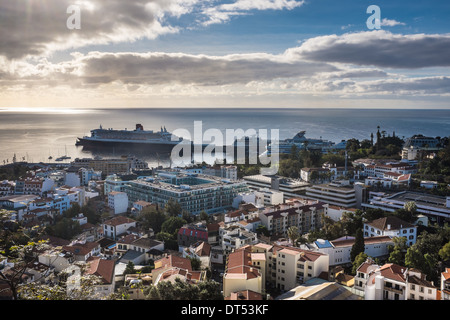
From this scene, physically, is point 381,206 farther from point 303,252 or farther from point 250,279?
point 250,279

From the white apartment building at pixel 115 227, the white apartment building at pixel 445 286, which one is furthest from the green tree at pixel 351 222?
the white apartment building at pixel 115 227

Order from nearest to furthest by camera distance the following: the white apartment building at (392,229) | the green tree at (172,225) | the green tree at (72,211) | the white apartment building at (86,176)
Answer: the white apartment building at (392,229) < the green tree at (172,225) < the green tree at (72,211) < the white apartment building at (86,176)

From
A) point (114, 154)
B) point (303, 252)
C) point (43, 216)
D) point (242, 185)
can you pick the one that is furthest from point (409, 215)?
point (114, 154)

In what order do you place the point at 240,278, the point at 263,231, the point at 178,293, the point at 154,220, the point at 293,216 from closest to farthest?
the point at 178,293
the point at 240,278
the point at 263,231
the point at 293,216
the point at 154,220

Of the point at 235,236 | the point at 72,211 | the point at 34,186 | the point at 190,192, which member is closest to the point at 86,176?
the point at 34,186

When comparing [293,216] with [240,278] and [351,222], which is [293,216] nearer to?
[351,222]

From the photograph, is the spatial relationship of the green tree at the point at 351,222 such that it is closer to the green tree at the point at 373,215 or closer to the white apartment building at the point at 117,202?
the green tree at the point at 373,215
